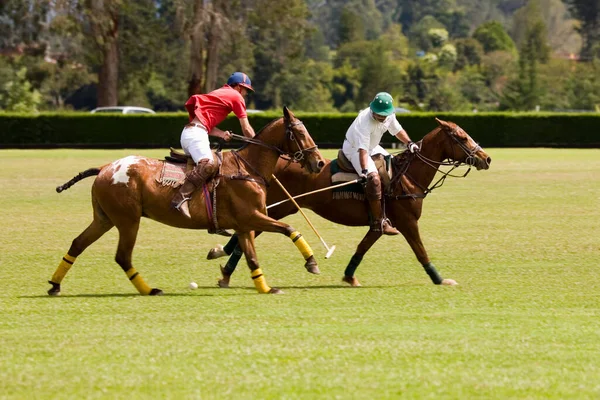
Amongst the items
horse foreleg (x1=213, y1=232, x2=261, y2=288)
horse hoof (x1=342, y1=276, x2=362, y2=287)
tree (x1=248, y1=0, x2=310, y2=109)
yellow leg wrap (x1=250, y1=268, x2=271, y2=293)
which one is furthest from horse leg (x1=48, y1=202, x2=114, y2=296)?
tree (x1=248, y1=0, x2=310, y2=109)

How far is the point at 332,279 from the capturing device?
13.6m

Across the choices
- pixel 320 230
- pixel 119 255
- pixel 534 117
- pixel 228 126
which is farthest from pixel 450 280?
pixel 534 117

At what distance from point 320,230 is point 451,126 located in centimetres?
673

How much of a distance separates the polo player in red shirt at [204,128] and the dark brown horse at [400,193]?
1.24m

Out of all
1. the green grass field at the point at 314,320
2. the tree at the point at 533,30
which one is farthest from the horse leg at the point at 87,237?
the tree at the point at 533,30

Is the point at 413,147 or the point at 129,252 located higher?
the point at 413,147

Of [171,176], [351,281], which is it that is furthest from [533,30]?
[171,176]

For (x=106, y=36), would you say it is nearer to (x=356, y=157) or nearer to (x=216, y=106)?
(x=356, y=157)

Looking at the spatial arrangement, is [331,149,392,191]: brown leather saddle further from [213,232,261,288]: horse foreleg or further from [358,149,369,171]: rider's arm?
[213,232,261,288]: horse foreleg

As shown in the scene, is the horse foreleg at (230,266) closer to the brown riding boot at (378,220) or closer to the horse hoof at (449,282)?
the brown riding boot at (378,220)

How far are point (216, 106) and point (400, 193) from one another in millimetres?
2379

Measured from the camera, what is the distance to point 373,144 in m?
13.1

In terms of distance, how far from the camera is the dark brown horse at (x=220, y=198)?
1181 centimetres

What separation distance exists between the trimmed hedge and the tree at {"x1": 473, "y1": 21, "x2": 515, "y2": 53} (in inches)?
3919
